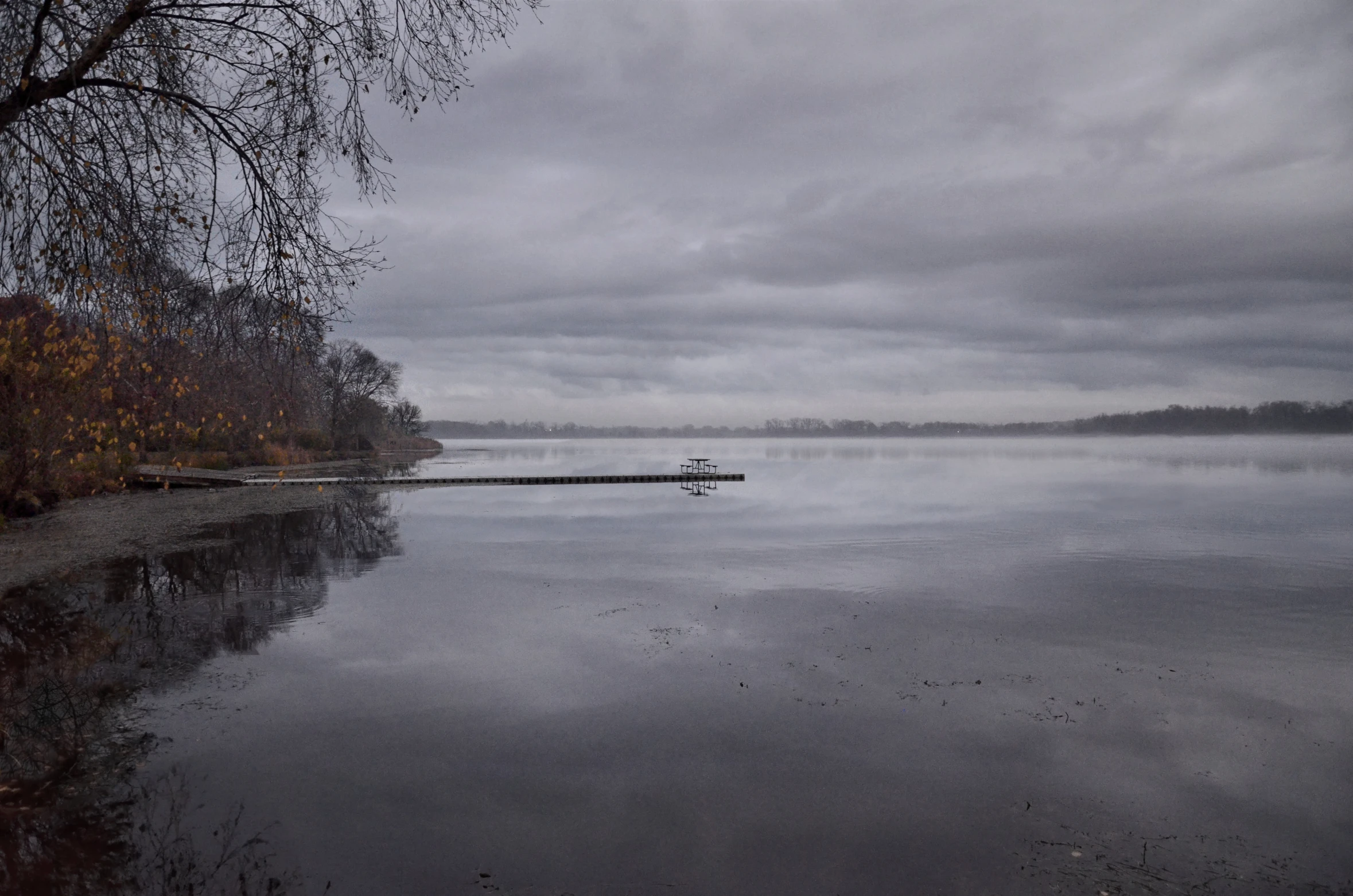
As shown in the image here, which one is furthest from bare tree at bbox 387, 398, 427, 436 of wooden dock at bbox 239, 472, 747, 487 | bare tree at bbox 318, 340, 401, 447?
wooden dock at bbox 239, 472, 747, 487

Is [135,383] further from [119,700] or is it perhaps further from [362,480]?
[362,480]

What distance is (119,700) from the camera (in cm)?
805

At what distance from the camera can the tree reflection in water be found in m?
5.17

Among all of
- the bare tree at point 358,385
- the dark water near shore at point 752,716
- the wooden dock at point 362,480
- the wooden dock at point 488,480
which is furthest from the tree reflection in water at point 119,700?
the bare tree at point 358,385

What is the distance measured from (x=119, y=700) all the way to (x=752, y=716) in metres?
6.06

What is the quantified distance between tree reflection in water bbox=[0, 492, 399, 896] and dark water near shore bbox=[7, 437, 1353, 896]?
129 millimetres

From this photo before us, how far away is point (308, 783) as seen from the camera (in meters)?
6.39

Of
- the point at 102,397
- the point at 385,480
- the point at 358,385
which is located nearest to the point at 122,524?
the point at 102,397

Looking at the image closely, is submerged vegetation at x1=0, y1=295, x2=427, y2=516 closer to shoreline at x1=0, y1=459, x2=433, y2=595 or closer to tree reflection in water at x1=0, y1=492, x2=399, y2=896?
shoreline at x1=0, y1=459, x2=433, y2=595

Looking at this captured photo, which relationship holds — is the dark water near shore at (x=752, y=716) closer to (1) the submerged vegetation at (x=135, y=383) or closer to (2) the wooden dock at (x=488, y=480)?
(1) the submerged vegetation at (x=135, y=383)

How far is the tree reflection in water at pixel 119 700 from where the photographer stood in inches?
203

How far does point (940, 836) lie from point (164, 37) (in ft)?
28.3

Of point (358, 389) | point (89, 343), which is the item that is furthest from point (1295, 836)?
point (358, 389)

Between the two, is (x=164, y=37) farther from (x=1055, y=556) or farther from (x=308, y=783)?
(x=1055, y=556)
